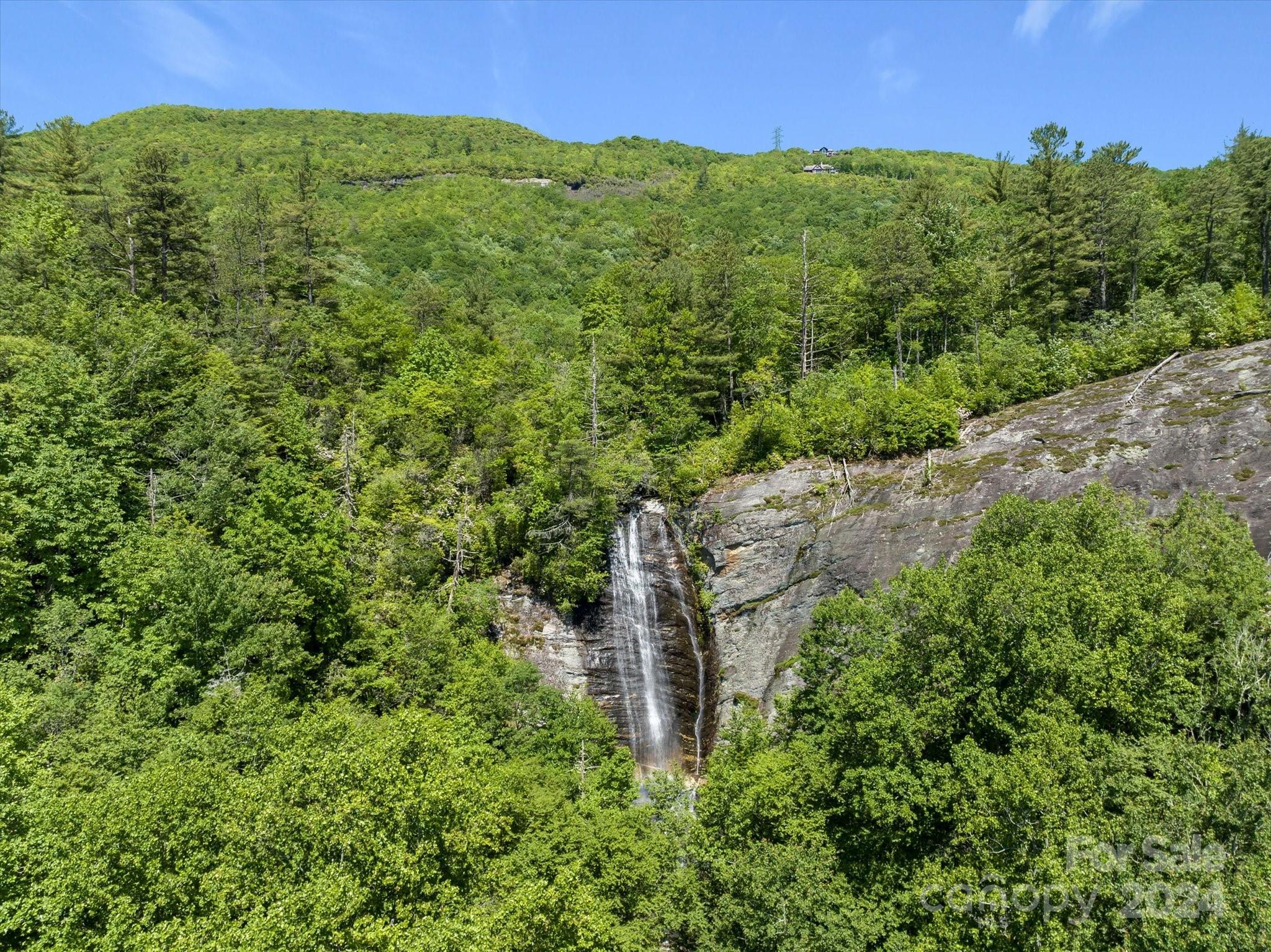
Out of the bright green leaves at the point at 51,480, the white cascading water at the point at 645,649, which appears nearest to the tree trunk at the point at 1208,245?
the white cascading water at the point at 645,649

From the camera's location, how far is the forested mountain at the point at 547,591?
1575 cm

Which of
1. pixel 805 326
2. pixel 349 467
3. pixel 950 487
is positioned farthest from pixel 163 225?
pixel 950 487

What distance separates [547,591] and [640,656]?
19.5ft

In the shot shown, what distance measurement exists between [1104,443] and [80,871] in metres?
36.8

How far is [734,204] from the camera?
9512cm

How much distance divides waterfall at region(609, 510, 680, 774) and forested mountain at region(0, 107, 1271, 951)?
5.64 feet

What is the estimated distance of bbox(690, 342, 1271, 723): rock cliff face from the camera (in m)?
27.6

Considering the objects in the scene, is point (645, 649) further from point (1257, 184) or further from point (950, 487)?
point (1257, 184)

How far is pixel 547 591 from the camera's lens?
36.8 meters

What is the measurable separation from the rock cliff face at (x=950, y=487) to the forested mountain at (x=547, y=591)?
2.11 m

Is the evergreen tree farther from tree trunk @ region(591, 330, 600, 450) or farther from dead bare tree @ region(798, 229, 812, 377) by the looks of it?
tree trunk @ region(591, 330, 600, 450)

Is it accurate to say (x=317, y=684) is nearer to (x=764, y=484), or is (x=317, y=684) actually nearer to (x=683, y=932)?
(x=683, y=932)

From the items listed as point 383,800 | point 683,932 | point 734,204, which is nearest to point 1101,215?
point 683,932

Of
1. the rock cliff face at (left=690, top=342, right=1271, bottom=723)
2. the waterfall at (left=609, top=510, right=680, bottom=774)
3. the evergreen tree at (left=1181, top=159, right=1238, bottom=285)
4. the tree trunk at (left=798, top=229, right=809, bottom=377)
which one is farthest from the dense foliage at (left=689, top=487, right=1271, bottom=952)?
the evergreen tree at (left=1181, top=159, right=1238, bottom=285)
